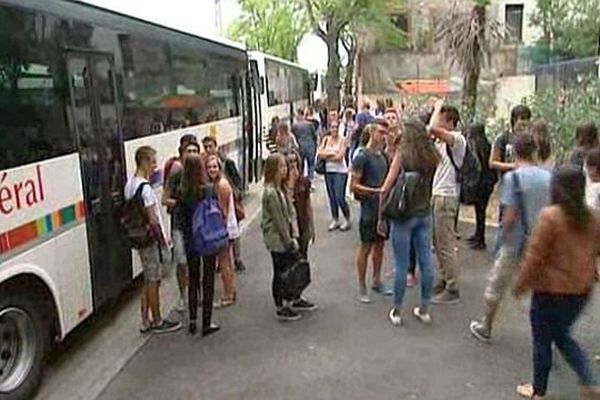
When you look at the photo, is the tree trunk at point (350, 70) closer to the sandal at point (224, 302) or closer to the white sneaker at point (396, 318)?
the sandal at point (224, 302)

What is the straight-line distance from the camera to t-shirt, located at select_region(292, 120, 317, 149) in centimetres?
1357

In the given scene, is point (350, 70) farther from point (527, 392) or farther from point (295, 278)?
point (527, 392)

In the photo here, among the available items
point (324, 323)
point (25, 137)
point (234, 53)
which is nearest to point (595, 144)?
point (324, 323)

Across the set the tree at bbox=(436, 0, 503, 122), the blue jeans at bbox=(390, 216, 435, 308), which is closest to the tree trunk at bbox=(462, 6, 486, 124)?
the tree at bbox=(436, 0, 503, 122)

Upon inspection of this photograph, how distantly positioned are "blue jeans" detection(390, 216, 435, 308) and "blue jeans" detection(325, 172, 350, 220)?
421 centimetres

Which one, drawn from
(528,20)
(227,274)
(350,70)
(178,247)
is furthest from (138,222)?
(528,20)

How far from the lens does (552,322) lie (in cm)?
435

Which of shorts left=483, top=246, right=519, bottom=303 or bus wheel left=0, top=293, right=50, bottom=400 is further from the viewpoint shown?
shorts left=483, top=246, right=519, bottom=303

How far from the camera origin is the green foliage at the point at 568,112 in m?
10.7

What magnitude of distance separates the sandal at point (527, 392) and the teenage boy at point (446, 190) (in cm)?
202

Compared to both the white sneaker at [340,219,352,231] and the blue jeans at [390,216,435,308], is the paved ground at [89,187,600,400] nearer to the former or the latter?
the blue jeans at [390,216,435,308]

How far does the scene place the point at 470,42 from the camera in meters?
15.1

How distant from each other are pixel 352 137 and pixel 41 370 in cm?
774

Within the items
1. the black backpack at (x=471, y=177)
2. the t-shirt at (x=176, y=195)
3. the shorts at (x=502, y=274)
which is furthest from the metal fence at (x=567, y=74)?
the t-shirt at (x=176, y=195)
